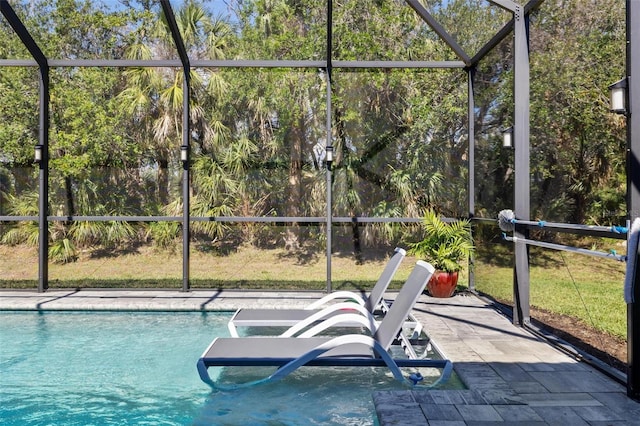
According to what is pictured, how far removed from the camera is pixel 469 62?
24.5 feet

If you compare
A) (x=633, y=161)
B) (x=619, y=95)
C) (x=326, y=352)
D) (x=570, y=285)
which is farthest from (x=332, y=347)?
(x=570, y=285)

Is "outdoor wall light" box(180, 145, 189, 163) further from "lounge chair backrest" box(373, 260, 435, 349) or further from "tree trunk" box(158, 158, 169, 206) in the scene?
"lounge chair backrest" box(373, 260, 435, 349)

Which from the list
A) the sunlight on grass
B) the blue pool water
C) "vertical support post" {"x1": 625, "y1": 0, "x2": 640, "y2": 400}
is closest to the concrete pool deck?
"vertical support post" {"x1": 625, "y1": 0, "x2": 640, "y2": 400}

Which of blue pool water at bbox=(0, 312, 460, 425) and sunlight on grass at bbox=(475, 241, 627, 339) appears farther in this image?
sunlight on grass at bbox=(475, 241, 627, 339)

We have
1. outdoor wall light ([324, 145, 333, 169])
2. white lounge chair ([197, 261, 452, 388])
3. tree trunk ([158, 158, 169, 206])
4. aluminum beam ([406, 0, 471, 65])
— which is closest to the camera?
white lounge chair ([197, 261, 452, 388])

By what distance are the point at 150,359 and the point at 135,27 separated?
6.22 metres

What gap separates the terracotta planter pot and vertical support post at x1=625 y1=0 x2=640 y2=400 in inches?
146

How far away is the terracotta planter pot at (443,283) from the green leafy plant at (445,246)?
0.07 m

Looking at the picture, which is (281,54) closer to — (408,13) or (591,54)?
(408,13)

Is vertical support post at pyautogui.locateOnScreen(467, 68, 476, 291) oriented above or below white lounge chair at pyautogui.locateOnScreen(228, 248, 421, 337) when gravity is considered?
above

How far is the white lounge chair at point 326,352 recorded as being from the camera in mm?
3438

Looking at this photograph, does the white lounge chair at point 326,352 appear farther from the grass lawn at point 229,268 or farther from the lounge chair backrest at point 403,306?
the grass lawn at point 229,268

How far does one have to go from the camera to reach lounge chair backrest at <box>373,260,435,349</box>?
364cm

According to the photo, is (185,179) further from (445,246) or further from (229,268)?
(445,246)
